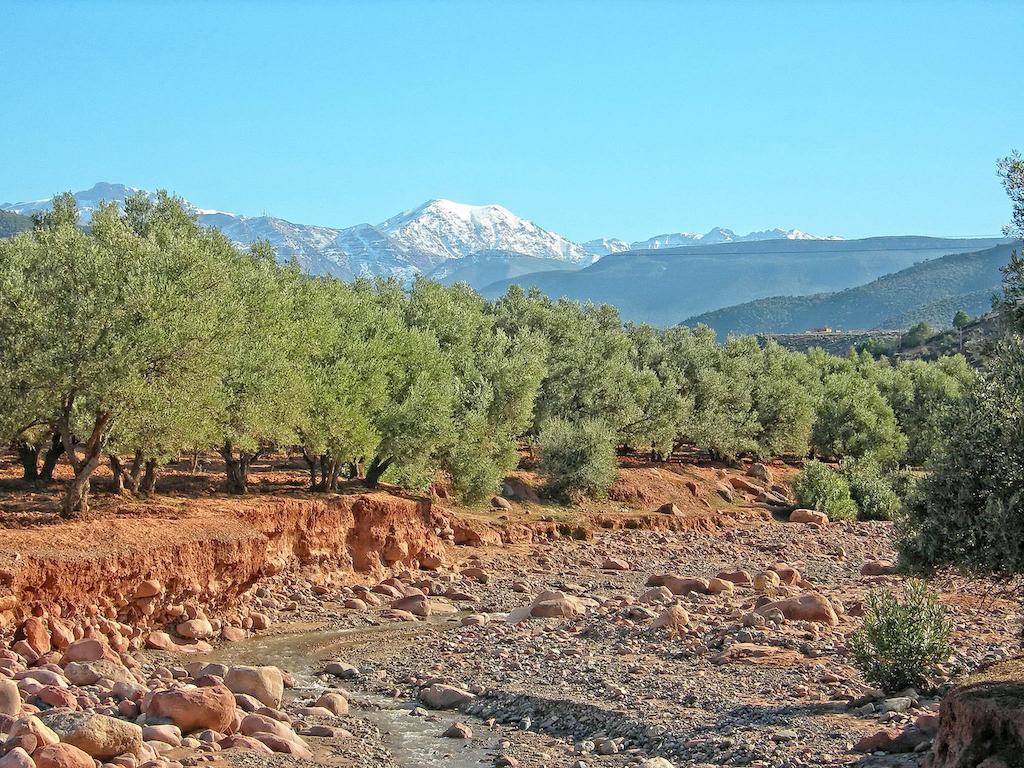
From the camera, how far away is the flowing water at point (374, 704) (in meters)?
19.0

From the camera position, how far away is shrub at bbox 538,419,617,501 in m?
52.9

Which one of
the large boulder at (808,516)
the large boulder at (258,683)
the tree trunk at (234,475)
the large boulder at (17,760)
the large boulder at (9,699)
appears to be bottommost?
the large boulder at (808,516)

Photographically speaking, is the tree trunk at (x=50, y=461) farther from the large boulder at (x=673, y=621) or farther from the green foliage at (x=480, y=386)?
the large boulder at (x=673, y=621)

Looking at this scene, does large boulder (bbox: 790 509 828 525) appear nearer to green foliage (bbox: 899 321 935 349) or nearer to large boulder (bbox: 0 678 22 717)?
large boulder (bbox: 0 678 22 717)

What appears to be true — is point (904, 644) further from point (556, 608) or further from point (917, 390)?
point (917, 390)

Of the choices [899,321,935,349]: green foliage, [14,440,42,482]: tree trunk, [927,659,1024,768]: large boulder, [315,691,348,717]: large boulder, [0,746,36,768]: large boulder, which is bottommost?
[315,691,348,717]: large boulder

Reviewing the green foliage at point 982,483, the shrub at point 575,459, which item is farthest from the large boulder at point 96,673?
the shrub at point 575,459

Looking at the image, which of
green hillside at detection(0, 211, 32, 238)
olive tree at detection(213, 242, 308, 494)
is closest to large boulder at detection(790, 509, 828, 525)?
olive tree at detection(213, 242, 308, 494)

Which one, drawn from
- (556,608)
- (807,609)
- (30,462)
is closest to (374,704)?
(556,608)

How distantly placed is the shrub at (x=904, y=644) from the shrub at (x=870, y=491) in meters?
41.4

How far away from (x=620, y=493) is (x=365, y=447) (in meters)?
20.5

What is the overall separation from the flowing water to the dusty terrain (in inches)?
3.0

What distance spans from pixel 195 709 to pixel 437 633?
12.2 meters

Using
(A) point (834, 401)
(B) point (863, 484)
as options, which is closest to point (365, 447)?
(B) point (863, 484)
